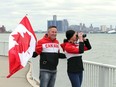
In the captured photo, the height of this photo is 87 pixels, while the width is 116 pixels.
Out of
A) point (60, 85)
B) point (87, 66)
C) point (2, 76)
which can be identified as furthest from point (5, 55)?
point (87, 66)

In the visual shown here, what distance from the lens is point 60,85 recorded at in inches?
462

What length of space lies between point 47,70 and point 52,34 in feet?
2.60

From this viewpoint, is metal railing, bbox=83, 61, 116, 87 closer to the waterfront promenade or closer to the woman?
the woman

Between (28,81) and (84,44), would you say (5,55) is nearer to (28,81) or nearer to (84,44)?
(28,81)

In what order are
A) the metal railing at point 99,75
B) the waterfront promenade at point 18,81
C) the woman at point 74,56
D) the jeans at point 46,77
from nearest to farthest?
the woman at point 74,56 < the jeans at point 46,77 < the metal railing at point 99,75 < the waterfront promenade at point 18,81

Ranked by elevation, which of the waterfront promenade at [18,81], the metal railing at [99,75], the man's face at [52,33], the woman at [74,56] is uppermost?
the man's face at [52,33]

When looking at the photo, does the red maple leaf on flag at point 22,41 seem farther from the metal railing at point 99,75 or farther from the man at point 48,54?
the metal railing at point 99,75

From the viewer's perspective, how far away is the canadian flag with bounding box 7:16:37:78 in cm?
842

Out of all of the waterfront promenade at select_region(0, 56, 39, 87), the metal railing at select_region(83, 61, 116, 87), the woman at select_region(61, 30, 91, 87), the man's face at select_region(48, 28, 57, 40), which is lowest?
the waterfront promenade at select_region(0, 56, 39, 87)

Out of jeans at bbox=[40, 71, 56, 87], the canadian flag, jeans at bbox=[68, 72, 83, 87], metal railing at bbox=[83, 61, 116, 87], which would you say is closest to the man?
jeans at bbox=[40, 71, 56, 87]

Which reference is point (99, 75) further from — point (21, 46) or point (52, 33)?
point (21, 46)

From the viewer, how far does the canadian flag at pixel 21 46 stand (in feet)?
27.6

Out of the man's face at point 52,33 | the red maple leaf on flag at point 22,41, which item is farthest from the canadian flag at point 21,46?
the man's face at point 52,33

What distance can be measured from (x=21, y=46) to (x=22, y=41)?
14cm
